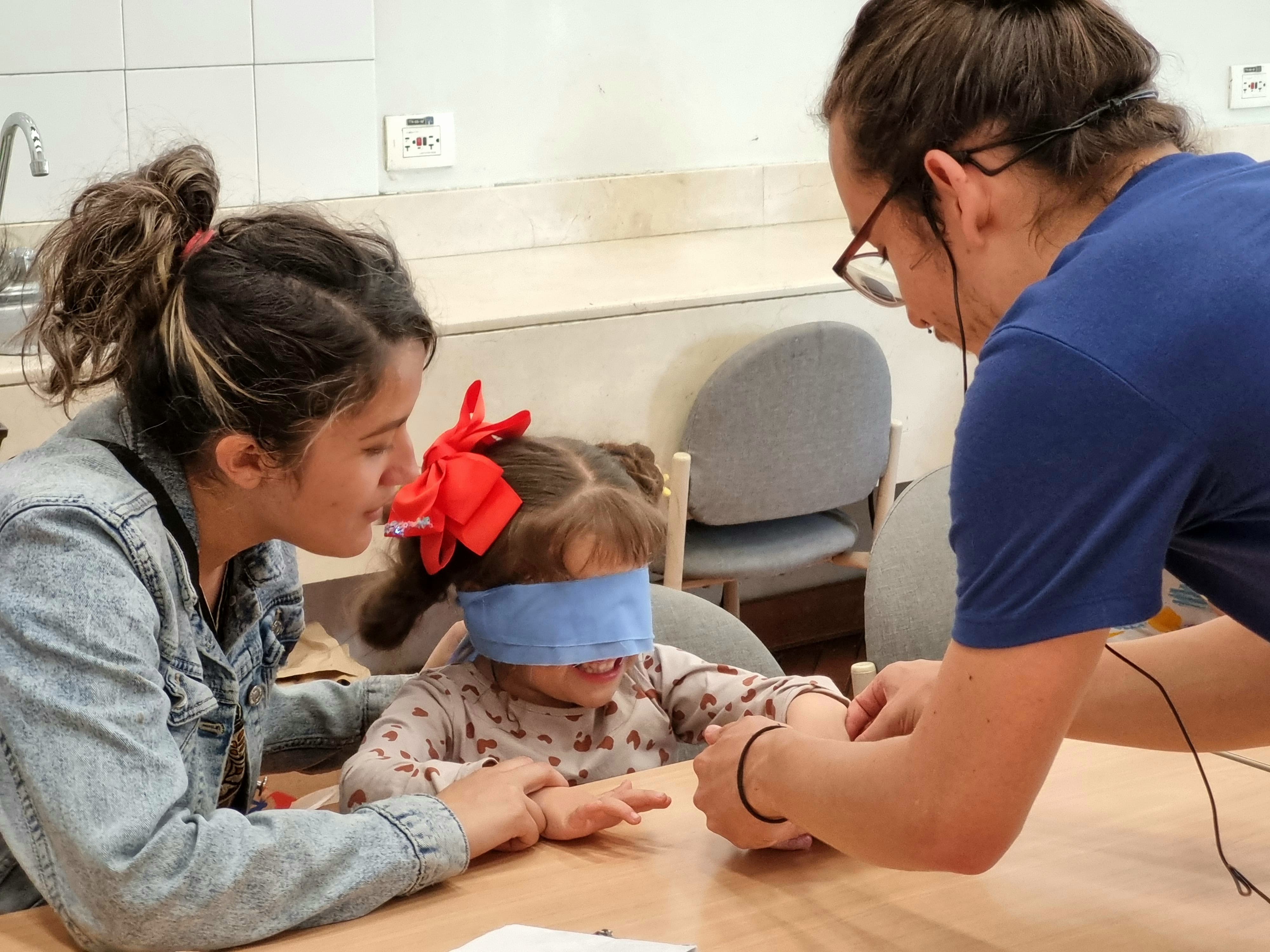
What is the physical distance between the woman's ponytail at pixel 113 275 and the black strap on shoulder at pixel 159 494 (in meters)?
0.07

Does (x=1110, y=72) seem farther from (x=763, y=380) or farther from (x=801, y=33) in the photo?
(x=801, y=33)

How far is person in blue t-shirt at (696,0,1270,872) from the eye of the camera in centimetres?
77

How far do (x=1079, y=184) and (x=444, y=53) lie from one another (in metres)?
2.38

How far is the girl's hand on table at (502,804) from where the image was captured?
1069mm

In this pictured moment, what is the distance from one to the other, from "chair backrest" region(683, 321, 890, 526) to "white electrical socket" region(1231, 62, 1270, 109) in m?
2.08

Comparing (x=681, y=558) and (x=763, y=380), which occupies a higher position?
(x=763, y=380)

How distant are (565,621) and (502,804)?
296mm

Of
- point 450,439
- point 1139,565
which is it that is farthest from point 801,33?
point 1139,565

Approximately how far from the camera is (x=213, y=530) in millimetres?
1156

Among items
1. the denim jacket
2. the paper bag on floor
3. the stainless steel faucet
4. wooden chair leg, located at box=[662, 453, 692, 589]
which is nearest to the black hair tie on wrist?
the denim jacket

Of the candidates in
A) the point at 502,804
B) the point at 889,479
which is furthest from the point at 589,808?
the point at 889,479

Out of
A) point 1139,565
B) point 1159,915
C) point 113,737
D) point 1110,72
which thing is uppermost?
point 1110,72

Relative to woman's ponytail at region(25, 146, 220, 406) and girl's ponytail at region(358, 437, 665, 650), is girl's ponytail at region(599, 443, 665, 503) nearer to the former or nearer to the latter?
girl's ponytail at region(358, 437, 665, 650)

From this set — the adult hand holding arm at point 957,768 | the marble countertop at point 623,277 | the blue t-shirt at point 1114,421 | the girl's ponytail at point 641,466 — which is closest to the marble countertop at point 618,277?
the marble countertop at point 623,277
